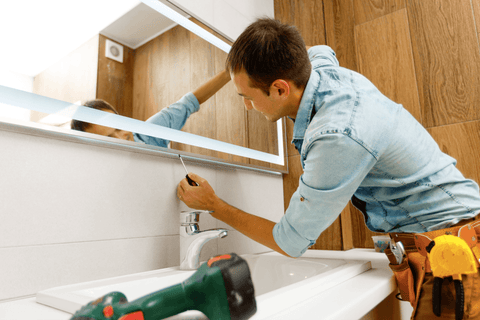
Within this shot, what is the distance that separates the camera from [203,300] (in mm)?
347

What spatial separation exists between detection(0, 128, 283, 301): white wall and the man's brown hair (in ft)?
1.26

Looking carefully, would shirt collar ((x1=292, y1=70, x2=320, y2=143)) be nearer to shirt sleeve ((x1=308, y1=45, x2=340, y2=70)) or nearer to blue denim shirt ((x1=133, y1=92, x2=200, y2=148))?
shirt sleeve ((x1=308, y1=45, x2=340, y2=70))

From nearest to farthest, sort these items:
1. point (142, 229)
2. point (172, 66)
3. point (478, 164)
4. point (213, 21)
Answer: point (142, 229) → point (172, 66) → point (478, 164) → point (213, 21)

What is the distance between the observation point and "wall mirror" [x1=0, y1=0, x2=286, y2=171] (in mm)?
737

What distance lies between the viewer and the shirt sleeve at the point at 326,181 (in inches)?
24.5

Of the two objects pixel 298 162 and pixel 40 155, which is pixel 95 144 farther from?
pixel 298 162

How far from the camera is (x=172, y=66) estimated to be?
0.97 m

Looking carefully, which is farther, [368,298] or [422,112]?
[422,112]

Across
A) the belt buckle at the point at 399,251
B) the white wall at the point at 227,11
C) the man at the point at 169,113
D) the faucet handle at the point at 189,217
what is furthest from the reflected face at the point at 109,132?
the belt buckle at the point at 399,251

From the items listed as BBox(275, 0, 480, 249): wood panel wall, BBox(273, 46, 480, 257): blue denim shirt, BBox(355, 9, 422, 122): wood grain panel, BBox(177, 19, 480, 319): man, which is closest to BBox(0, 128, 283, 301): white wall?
BBox(177, 19, 480, 319): man

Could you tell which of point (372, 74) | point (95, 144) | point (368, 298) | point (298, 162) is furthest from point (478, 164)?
point (95, 144)

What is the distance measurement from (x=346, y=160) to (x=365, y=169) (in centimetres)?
7

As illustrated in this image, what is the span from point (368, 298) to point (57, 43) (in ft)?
2.90

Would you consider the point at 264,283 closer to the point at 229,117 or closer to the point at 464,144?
the point at 229,117
